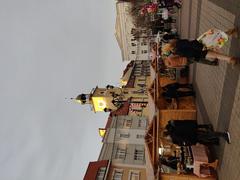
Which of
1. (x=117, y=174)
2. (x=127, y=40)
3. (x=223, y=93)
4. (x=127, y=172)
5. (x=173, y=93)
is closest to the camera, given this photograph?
(x=223, y=93)

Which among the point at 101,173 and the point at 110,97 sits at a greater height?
the point at 101,173

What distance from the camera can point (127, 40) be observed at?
7869cm

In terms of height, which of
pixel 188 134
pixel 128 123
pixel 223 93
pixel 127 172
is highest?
pixel 223 93

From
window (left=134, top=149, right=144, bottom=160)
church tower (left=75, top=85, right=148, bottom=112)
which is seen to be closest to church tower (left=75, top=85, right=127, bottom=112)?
church tower (left=75, top=85, right=148, bottom=112)

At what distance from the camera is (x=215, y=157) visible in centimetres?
1158

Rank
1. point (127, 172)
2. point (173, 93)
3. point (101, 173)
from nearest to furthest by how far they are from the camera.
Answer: point (173, 93) < point (101, 173) < point (127, 172)

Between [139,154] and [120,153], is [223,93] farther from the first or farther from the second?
[120,153]

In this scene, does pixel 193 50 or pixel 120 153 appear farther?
pixel 120 153

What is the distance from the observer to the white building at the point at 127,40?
3071 inches

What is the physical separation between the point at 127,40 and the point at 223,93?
6900 cm

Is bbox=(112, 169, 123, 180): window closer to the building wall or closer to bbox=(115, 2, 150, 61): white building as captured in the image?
the building wall

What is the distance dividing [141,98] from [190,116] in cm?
4077

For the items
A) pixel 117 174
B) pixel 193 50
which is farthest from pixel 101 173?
pixel 193 50

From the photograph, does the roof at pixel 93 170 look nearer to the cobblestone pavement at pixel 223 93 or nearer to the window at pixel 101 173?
the window at pixel 101 173
